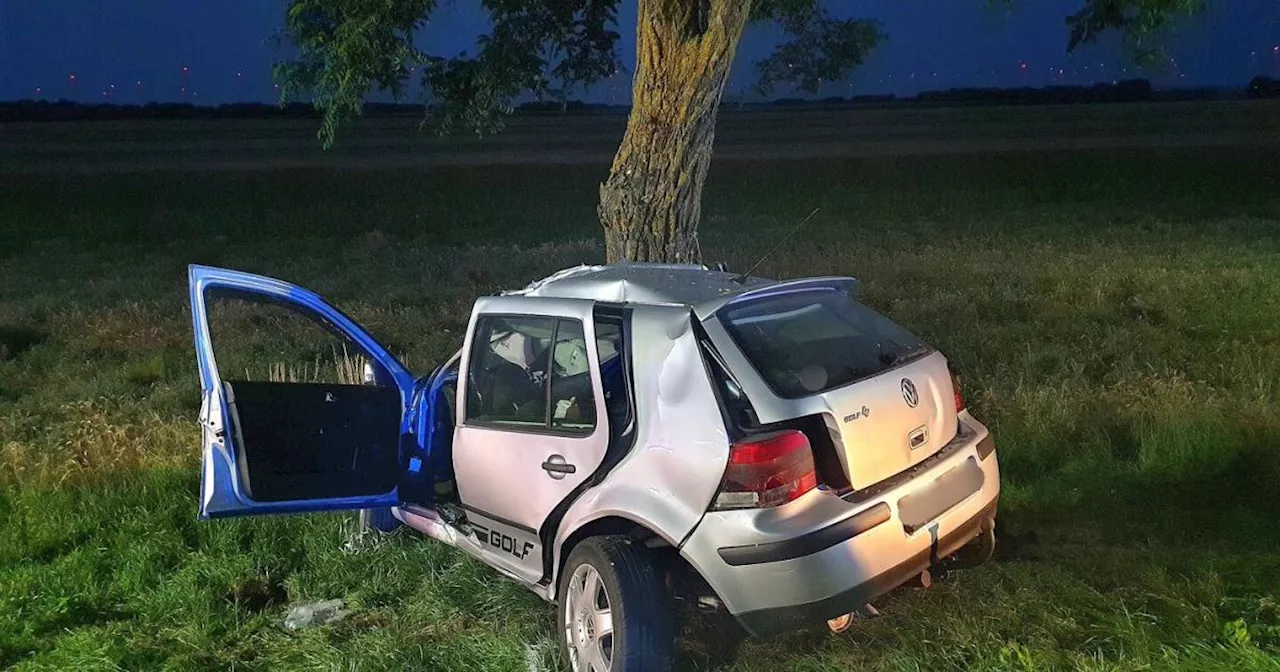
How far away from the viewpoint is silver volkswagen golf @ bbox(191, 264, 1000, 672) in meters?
3.12

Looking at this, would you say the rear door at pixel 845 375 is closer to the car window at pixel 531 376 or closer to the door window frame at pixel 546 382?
Answer: the door window frame at pixel 546 382

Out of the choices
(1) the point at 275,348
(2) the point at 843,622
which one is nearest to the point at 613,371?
(2) the point at 843,622

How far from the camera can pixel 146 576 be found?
15.9ft

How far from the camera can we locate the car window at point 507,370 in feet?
13.2

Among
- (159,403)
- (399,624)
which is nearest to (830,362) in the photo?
(399,624)

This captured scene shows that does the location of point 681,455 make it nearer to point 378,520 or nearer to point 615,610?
point 615,610

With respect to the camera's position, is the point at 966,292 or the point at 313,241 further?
the point at 313,241

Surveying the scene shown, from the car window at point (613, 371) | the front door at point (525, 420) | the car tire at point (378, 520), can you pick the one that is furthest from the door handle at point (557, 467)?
the car tire at point (378, 520)

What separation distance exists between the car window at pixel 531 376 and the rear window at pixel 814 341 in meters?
0.66

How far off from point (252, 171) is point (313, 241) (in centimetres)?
1876

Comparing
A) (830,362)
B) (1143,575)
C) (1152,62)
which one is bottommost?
(1143,575)

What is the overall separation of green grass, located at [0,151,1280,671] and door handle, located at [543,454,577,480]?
0.72 meters

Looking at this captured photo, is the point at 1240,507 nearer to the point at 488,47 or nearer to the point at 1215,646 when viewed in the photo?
the point at 1215,646

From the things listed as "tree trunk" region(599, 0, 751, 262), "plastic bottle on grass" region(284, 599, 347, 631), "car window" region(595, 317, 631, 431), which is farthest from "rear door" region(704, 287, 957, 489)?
"tree trunk" region(599, 0, 751, 262)
